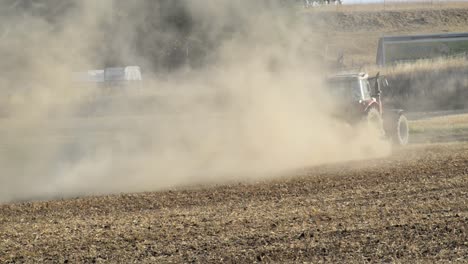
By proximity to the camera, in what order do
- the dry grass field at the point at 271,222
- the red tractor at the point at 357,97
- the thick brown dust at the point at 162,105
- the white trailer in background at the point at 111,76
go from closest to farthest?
the dry grass field at the point at 271,222
the thick brown dust at the point at 162,105
the white trailer in background at the point at 111,76
the red tractor at the point at 357,97

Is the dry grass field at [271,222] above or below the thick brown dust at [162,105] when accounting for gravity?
below

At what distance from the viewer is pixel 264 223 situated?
36.5ft

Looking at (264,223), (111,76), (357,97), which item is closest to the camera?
(264,223)

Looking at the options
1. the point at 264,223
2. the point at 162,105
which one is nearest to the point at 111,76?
the point at 162,105

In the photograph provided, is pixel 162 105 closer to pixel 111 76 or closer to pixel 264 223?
pixel 111 76

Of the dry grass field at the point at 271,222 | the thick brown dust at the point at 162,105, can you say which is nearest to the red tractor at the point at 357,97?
the thick brown dust at the point at 162,105

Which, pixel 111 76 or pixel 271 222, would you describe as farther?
pixel 111 76

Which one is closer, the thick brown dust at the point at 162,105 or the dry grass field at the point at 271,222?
the dry grass field at the point at 271,222

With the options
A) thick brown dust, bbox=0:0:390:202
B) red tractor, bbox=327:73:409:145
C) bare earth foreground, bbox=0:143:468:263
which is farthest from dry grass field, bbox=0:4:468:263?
red tractor, bbox=327:73:409:145

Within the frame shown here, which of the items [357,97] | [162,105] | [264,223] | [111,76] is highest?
[111,76]

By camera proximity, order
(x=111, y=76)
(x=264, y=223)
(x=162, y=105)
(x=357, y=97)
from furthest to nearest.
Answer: (x=162, y=105) < (x=357, y=97) < (x=111, y=76) < (x=264, y=223)

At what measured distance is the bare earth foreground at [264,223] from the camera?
9.45 meters

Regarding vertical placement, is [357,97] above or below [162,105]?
below

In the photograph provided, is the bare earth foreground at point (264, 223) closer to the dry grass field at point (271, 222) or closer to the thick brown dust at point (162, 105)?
the dry grass field at point (271, 222)
